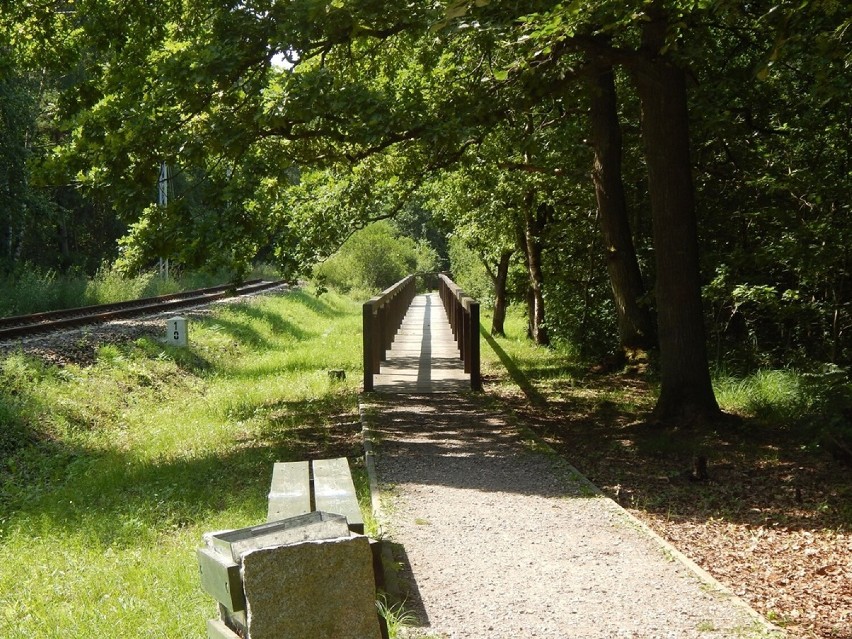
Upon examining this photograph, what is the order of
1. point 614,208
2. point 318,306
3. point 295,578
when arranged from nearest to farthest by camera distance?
1. point 295,578
2. point 614,208
3. point 318,306

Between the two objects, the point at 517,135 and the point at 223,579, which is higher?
the point at 517,135

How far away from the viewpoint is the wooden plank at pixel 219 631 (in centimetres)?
415

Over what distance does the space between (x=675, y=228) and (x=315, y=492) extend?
262 inches

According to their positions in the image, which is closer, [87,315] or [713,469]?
[713,469]

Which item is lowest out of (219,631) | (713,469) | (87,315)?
(713,469)

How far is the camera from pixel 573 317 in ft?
63.2

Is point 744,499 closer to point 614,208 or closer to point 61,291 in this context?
point 614,208

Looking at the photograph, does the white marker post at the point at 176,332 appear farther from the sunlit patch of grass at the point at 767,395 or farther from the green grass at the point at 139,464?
the sunlit patch of grass at the point at 767,395

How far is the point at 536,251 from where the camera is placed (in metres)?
20.5

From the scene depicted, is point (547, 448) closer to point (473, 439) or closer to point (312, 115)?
point (473, 439)

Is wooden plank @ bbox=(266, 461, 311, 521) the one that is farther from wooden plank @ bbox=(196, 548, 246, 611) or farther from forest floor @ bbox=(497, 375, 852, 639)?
forest floor @ bbox=(497, 375, 852, 639)

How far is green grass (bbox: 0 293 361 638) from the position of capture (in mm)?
5777

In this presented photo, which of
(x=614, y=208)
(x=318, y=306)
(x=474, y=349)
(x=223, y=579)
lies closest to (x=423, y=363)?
(x=474, y=349)

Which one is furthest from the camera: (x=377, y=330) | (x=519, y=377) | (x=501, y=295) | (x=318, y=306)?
(x=318, y=306)
